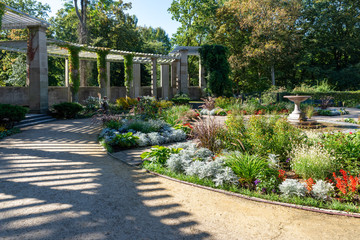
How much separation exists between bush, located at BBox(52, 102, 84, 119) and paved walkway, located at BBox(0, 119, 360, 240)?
776 cm

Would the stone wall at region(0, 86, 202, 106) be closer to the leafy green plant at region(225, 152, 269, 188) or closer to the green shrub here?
the green shrub

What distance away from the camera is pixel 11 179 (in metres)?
4.15

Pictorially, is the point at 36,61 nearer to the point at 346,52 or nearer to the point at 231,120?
the point at 231,120

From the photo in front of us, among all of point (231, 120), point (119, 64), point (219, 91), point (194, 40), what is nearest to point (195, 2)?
point (194, 40)

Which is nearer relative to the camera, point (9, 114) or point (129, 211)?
point (129, 211)

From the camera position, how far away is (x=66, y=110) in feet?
40.2

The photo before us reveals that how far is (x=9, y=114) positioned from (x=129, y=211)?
7.06 meters

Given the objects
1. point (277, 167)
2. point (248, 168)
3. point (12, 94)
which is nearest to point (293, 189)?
point (248, 168)

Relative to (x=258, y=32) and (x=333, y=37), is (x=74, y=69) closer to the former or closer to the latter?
(x=258, y=32)

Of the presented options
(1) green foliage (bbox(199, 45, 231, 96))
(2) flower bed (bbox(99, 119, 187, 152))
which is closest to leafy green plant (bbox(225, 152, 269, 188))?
(2) flower bed (bbox(99, 119, 187, 152))

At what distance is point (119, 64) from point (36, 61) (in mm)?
14828

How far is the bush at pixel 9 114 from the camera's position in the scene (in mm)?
8226

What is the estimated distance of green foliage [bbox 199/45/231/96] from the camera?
17.4 metres

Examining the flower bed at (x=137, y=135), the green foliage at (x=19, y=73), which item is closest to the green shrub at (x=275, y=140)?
the flower bed at (x=137, y=135)
